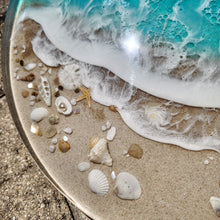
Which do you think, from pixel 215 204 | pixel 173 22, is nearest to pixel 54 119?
pixel 173 22

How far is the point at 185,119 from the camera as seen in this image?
Answer: 3.90 feet

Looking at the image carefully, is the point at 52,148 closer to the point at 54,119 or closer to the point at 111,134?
the point at 54,119

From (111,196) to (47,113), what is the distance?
22.8 inches

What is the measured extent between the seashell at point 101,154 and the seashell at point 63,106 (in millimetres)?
260

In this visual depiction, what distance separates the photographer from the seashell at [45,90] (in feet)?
4.44

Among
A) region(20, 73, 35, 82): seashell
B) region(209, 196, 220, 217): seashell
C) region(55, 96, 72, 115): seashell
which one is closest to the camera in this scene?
region(209, 196, 220, 217): seashell

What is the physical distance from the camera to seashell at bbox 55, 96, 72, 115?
4.31 ft

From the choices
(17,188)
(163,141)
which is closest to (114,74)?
(163,141)

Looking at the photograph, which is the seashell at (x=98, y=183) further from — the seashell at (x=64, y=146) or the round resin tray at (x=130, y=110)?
the seashell at (x=64, y=146)

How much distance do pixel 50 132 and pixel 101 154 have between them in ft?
1.07

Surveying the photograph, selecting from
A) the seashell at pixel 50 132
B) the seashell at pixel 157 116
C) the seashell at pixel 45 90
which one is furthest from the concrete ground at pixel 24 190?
the seashell at pixel 157 116

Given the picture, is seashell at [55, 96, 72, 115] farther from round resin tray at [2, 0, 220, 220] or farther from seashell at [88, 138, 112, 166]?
seashell at [88, 138, 112, 166]

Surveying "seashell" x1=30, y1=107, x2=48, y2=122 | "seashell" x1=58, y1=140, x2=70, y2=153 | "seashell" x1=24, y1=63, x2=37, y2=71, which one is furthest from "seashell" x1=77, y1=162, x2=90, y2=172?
"seashell" x1=24, y1=63, x2=37, y2=71

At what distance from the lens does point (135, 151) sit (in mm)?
1214
